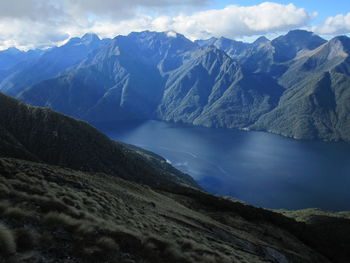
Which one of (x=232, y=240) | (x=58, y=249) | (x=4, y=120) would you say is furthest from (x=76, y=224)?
(x=4, y=120)

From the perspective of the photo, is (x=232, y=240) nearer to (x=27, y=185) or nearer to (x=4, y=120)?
(x=27, y=185)

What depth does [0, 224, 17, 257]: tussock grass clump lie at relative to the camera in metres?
13.0

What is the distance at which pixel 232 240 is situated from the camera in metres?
36.2

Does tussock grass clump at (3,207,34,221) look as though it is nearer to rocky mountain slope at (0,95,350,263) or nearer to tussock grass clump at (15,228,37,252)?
rocky mountain slope at (0,95,350,263)

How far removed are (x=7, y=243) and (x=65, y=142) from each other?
4900 inches

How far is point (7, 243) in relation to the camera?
13406mm

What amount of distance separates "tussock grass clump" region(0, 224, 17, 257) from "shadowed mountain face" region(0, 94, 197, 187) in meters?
112

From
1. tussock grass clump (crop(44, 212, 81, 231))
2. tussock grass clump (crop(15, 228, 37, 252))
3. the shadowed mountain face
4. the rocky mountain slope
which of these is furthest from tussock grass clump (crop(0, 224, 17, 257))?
the shadowed mountain face

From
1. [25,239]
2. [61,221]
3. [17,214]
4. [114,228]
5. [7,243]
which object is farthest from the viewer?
[114,228]

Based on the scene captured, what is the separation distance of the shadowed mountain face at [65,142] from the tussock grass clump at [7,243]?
11168 centimetres

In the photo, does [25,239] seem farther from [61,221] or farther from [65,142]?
[65,142]

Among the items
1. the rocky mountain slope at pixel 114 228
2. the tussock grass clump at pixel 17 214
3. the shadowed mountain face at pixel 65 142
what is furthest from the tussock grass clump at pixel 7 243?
the shadowed mountain face at pixel 65 142

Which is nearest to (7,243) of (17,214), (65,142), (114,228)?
(17,214)

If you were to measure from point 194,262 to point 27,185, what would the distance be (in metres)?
12.6
